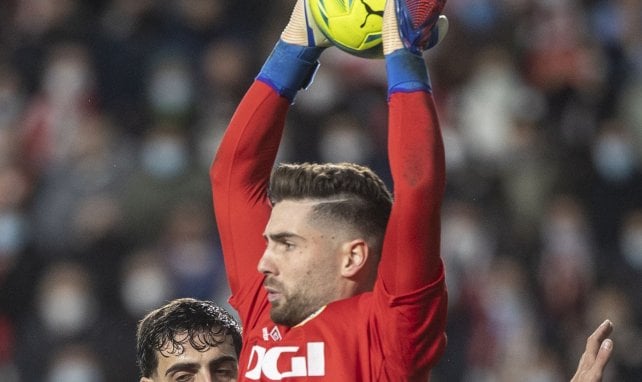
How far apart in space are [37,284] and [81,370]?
2.60 ft

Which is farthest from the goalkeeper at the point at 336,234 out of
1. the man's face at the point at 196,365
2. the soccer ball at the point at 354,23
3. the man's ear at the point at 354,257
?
the man's face at the point at 196,365

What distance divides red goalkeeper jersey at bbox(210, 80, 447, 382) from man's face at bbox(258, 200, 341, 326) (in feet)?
0.16

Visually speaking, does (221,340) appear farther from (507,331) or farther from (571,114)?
(571,114)

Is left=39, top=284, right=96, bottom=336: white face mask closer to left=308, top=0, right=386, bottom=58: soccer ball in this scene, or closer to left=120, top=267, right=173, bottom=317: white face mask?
left=120, top=267, right=173, bottom=317: white face mask

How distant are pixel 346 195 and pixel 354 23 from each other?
468 mm

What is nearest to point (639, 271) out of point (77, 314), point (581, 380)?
point (77, 314)

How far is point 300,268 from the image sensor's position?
3.50 metres

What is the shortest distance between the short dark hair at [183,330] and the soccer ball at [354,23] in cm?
106

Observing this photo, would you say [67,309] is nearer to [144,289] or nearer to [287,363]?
[144,289]

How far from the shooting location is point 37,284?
810 centimetres

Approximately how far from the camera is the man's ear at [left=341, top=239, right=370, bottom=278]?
138 inches

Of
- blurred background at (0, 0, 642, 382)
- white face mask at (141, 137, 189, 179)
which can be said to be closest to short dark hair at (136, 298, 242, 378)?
blurred background at (0, 0, 642, 382)

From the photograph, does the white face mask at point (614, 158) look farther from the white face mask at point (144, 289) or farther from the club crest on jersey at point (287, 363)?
the club crest on jersey at point (287, 363)

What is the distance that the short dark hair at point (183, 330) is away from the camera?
414 centimetres
